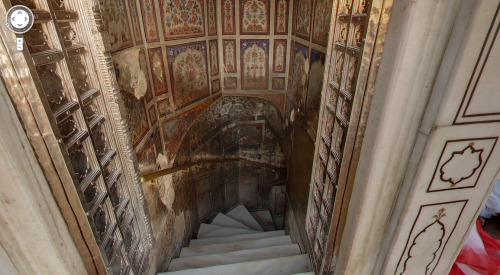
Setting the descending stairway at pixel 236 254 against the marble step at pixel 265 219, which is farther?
the marble step at pixel 265 219

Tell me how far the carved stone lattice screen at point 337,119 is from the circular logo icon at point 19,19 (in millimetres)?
1562

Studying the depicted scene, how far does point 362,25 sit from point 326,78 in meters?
0.62

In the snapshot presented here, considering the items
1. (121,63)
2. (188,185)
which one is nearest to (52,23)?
(121,63)

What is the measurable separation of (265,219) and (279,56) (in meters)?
3.68

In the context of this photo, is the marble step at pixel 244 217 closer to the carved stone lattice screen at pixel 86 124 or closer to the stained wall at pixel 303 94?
the stained wall at pixel 303 94

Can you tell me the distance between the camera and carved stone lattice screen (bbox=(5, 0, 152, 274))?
1.22m

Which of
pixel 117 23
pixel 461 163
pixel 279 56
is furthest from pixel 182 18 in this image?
pixel 461 163

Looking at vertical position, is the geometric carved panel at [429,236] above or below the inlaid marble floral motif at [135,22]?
below

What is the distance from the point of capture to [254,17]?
4.18 m

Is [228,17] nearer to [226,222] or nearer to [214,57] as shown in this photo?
[214,57]

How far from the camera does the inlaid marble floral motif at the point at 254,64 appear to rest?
4.36 meters

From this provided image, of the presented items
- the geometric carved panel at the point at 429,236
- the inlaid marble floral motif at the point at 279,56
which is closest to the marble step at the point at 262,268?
the geometric carved panel at the point at 429,236

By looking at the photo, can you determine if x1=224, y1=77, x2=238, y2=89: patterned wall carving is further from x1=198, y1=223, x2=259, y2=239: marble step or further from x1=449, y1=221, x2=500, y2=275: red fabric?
x1=449, y1=221, x2=500, y2=275: red fabric

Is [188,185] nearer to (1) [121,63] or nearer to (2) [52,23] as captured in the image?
(1) [121,63]
